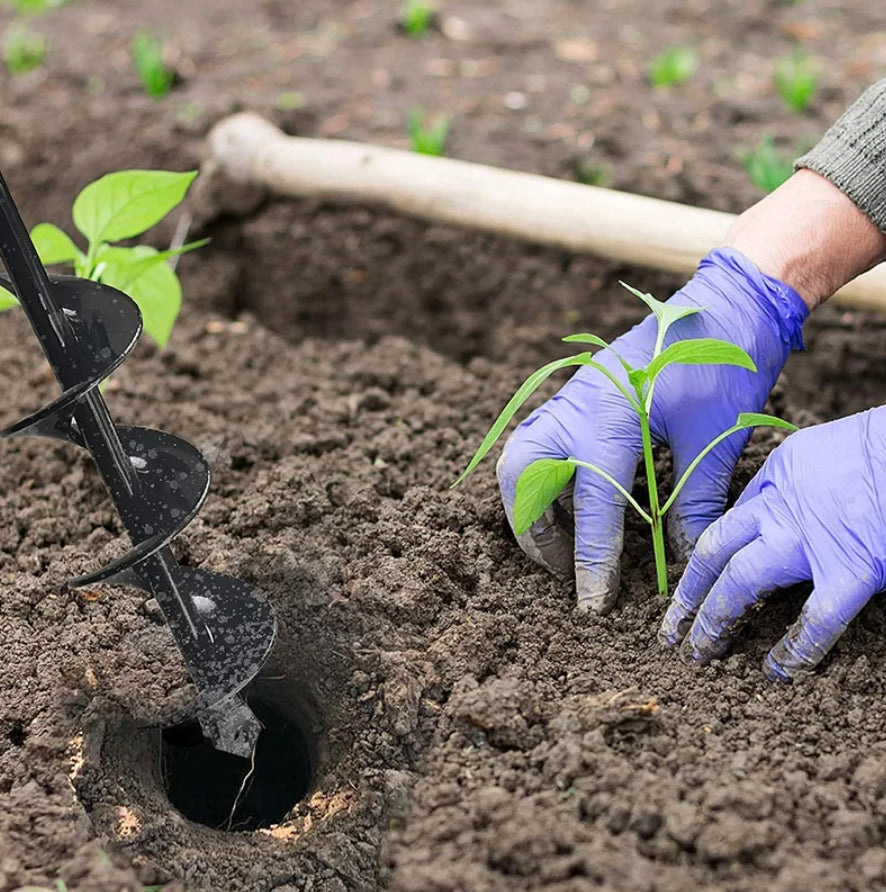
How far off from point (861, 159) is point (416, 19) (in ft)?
9.01

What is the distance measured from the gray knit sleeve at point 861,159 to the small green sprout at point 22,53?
11.3 ft

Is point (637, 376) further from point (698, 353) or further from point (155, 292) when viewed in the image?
point (155, 292)

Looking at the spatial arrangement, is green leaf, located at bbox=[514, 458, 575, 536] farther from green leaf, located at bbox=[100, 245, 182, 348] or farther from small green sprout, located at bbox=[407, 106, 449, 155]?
small green sprout, located at bbox=[407, 106, 449, 155]

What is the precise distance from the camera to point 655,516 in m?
1.83

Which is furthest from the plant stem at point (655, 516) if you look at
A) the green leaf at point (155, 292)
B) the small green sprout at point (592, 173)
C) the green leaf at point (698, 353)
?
the small green sprout at point (592, 173)

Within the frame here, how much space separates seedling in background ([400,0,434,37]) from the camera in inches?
176

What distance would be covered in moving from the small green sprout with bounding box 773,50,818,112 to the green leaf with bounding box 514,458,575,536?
8.20 ft

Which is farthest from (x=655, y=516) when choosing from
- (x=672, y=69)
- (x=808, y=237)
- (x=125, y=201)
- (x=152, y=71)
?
(x=152, y=71)

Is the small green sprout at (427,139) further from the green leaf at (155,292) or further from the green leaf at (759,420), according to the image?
the green leaf at (759,420)

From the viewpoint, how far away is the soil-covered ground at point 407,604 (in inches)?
58.8

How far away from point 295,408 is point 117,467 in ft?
2.98

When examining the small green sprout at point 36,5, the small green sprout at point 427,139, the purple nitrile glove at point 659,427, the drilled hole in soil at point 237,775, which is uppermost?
the purple nitrile glove at point 659,427

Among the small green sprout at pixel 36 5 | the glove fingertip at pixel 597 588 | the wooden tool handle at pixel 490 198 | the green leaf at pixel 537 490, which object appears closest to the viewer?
the green leaf at pixel 537 490

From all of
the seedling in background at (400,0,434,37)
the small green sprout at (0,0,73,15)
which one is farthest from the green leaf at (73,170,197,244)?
the small green sprout at (0,0,73,15)
